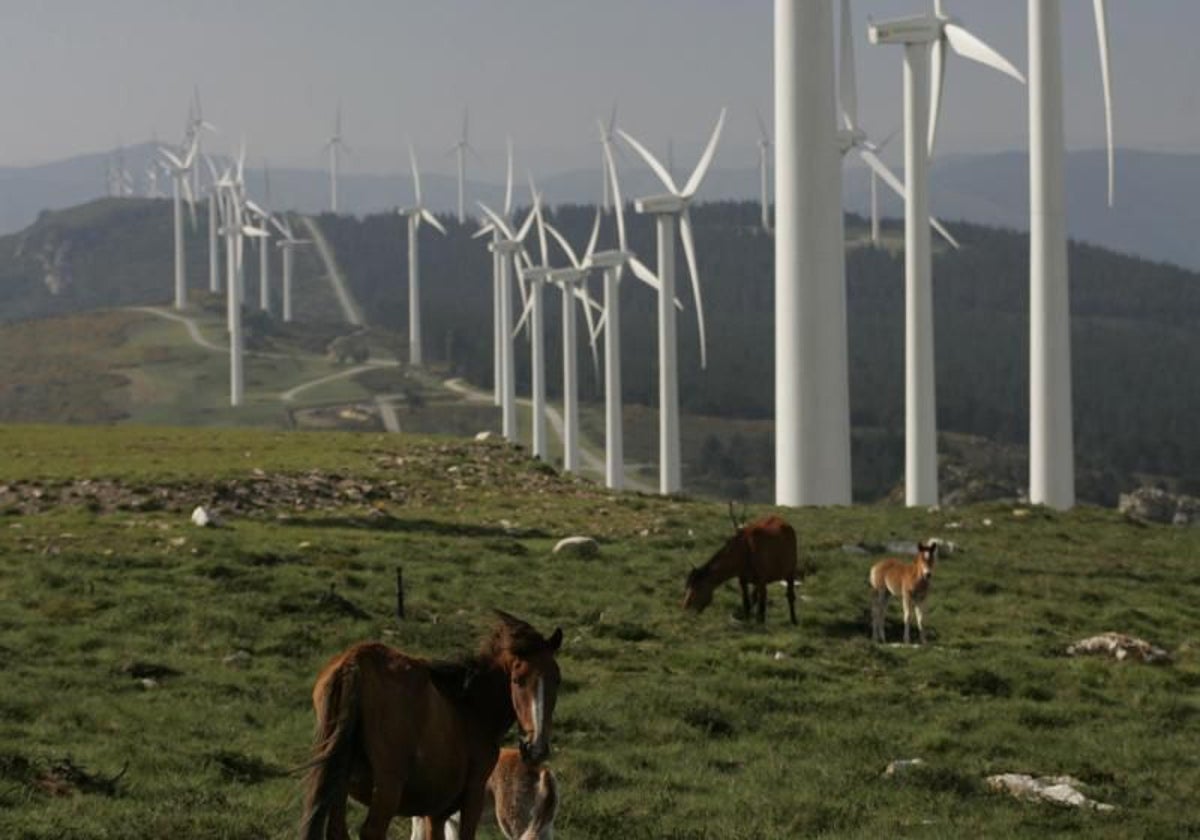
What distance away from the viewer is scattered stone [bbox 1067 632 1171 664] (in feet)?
85.9

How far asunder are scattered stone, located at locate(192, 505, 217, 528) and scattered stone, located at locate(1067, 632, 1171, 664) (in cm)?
1588

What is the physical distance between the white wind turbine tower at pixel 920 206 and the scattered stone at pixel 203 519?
74.9ft

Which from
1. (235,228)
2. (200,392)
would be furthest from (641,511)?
(200,392)

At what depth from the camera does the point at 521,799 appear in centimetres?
1321

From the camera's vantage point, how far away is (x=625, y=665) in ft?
76.8

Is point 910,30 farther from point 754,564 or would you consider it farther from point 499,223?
point 499,223

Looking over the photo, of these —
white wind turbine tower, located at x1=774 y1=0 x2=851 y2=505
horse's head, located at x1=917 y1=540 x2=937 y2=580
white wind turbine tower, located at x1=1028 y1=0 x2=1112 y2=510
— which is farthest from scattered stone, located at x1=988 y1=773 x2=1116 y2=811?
white wind turbine tower, located at x1=1028 y1=0 x2=1112 y2=510

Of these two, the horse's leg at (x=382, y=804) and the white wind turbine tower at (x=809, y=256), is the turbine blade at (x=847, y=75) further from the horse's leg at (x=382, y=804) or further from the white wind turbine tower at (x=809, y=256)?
the horse's leg at (x=382, y=804)

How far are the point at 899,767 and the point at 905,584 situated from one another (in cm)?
868

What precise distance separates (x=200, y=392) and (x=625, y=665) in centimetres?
15578

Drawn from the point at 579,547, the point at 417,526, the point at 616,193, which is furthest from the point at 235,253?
the point at 579,547

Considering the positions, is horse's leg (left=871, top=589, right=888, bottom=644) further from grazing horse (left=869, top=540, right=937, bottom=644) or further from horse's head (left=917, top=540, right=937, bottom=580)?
horse's head (left=917, top=540, right=937, bottom=580)

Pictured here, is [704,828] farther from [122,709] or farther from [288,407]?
[288,407]

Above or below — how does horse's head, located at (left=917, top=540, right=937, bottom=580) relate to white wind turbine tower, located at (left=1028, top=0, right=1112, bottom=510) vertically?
below
